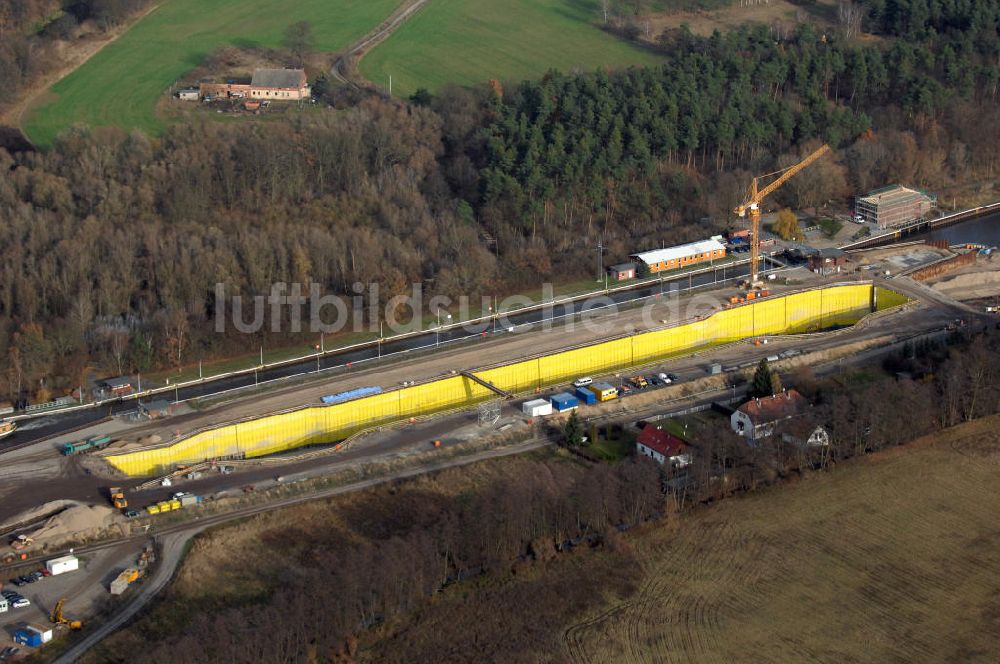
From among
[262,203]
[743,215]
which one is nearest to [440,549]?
[262,203]

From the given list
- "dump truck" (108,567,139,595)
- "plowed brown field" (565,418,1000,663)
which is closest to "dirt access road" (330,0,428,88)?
"plowed brown field" (565,418,1000,663)

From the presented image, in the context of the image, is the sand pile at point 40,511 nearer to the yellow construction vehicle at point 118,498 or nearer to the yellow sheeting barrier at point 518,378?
the yellow construction vehicle at point 118,498

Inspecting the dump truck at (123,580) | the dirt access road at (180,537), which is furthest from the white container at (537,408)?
the dump truck at (123,580)

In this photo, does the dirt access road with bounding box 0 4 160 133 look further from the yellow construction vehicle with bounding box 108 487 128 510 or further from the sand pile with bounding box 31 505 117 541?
the sand pile with bounding box 31 505 117 541

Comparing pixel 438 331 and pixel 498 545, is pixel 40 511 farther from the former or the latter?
pixel 438 331

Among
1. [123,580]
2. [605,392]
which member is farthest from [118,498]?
[605,392]

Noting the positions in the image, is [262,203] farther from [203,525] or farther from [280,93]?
[203,525]
